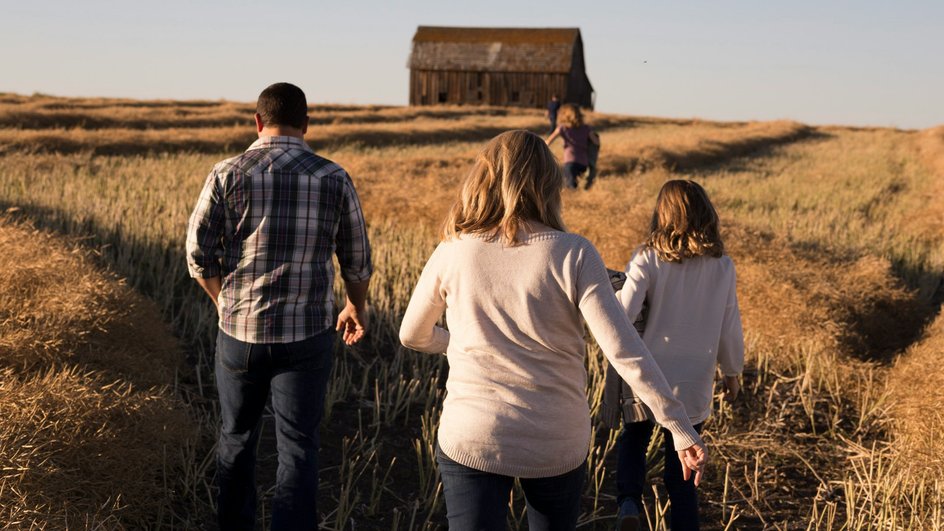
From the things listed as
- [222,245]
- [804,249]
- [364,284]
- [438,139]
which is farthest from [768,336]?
[438,139]

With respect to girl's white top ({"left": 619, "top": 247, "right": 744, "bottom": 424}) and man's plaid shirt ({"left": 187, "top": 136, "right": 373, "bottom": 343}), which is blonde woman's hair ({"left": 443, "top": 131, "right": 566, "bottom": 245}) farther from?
girl's white top ({"left": 619, "top": 247, "right": 744, "bottom": 424})

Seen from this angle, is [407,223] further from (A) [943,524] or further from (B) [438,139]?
(B) [438,139]

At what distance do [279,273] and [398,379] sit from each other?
2403 millimetres

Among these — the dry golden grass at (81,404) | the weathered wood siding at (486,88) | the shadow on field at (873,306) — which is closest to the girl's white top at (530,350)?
the dry golden grass at (81,404)

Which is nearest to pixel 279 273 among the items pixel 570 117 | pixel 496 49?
pixel 570 117

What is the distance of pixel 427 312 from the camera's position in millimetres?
2238

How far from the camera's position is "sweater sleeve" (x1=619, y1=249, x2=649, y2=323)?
10.4 ft

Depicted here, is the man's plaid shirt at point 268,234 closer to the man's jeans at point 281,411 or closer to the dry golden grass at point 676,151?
the man's jeans at point 281,411

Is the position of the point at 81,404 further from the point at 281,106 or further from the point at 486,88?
the point at 486,88

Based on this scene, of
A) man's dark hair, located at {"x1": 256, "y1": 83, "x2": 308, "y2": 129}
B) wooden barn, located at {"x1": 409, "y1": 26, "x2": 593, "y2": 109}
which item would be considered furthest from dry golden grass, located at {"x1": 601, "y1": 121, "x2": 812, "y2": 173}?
wooden barn, located at {"x1": 409, "y1": 26, "x2": 593, "y2": 109}

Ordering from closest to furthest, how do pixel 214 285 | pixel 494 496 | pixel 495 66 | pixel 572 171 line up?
1. pixel 494 496
2. pixel 214 285
3. pixel 572 171
4. pixel 495 66

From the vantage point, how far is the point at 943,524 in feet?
11.6

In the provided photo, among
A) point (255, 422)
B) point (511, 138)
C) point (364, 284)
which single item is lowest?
point (255, 422)

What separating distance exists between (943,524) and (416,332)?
2570 mm
